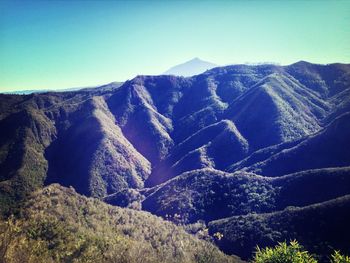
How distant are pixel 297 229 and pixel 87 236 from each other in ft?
196

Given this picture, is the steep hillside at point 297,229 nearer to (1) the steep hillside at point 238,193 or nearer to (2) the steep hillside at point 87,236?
(1) the steep hillside at point 238,193

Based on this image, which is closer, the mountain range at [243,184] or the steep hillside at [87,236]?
the steep hillside at [87,236]

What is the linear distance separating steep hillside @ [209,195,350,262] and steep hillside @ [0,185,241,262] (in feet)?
54.1

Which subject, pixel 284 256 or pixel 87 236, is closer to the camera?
pixel 284 256

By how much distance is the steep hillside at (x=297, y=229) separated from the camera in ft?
277

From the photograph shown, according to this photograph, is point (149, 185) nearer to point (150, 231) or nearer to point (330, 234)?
point (150, 231)

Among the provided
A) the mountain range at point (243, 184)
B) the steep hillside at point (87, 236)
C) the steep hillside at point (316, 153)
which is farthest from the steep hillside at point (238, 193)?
the steep hillside at point (87, 236)

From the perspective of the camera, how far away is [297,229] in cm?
9238

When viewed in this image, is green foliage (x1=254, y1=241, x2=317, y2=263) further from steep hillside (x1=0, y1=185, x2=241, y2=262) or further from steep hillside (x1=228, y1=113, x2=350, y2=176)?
steep hillside (x1=228, y1=113, x2=350, y2=176)

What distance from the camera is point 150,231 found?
291 feet

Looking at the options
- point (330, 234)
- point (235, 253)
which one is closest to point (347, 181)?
point (330, 234)

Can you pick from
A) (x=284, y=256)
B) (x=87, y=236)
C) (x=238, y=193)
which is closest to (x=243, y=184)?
(x=238, y=193)

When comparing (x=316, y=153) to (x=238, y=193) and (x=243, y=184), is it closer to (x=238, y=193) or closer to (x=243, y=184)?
(x=243, y=184)

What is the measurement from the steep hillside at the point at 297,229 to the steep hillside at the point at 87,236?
16.5 m
